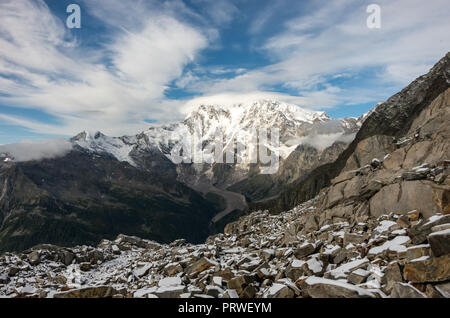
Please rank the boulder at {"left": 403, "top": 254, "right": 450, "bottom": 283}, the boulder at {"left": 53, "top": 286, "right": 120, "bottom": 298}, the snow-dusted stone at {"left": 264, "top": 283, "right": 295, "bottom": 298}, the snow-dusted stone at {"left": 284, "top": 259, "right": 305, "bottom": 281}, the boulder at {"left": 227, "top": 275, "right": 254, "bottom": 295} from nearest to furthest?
the boulder at {"left": 403, "top": 254, "right": 450, "bottom": 283} < the snow-dusted stone at {"left": 264, "top": 283, "right": 295, "bottom": 298} < the snow-dusted stone at {"left": 284, "top": 259, "right": 305, "bottom": 281} < the boulder at {"left": 227, "top": 275, "right": 254, "bottom": 295} < the boulder at {"left": 53, "top": 286, "right": 120, "bottom": 298}

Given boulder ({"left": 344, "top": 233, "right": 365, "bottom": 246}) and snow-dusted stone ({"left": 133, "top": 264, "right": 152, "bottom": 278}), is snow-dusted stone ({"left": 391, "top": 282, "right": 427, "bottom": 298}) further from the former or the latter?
snow-dusted stone ({"left": 133, "top": 264, "right": 152, "bottom": 278})

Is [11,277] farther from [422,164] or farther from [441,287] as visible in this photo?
[422,164]

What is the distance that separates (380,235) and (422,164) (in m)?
11.5

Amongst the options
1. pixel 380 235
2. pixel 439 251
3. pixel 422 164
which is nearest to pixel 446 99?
pixel 422 164

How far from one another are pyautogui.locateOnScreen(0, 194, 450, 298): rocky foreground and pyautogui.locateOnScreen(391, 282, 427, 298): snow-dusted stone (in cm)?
4

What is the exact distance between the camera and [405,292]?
1252cm

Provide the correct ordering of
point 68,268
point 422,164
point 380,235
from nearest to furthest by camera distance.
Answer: point 380,235
point 422,164
point 68,268

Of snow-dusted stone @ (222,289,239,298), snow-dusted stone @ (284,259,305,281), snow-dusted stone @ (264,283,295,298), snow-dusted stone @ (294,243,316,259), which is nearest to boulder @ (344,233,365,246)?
snow-dusted stone @ (294,243,316,259)

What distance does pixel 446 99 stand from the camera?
121ft

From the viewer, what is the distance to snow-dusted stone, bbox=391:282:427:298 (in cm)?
1238

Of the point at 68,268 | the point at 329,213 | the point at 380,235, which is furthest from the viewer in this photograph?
the point at 68,268

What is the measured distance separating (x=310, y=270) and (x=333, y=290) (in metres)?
4.93

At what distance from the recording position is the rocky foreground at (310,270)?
13781mm
